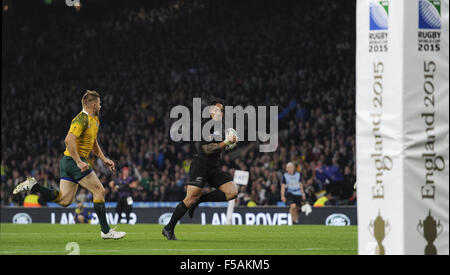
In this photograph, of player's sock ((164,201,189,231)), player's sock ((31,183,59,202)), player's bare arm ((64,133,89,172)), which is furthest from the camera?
player's sock ((164,201,189,231))

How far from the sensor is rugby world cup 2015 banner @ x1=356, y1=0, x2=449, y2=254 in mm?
8188

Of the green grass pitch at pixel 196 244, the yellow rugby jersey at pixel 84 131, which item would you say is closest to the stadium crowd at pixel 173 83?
the green grass pitch at pixel 196 244

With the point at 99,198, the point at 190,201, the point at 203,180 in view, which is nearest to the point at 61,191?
the point at 99,198

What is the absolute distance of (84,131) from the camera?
14.8 m

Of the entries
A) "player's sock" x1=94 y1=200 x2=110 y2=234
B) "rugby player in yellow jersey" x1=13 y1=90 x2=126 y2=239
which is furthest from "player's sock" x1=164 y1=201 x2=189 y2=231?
"player's sock" x1=94 y1=200 x2=110 y2=234

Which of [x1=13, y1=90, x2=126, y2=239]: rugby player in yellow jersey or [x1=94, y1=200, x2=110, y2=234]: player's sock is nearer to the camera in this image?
[x1=13, y1=90, x2=126, y2=239]: rugby player in yellow jersey

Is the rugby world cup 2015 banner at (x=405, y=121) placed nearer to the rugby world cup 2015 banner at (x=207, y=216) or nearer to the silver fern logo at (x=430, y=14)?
the silver fern logo at (x=430, y=14)

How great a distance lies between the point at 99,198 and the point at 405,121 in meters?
7.91

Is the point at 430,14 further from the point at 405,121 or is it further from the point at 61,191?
the point at 61,191

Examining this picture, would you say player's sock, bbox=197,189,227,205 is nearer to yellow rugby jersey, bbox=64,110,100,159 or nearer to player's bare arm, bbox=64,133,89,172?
yellow rugby jersey, bbox=64,110,100,159

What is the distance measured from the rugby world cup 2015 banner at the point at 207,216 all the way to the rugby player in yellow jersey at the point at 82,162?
11.5 m

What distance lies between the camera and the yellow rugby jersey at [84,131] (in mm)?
14555
